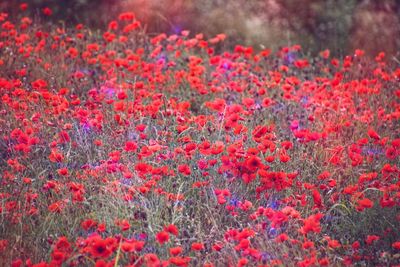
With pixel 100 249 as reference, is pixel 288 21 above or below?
above

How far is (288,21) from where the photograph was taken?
677 cm

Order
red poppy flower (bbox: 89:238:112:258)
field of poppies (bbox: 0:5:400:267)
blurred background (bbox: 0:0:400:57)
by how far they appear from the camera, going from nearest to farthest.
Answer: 1. red poppy flower (bbox: 89:238:112:258)
2. field of poppies (bbox: 0:5:400:267)
3. blurred background (bbox: 0:0:400:57)

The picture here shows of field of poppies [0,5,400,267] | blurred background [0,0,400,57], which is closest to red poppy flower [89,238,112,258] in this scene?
field of poppies [0,5,400,267]

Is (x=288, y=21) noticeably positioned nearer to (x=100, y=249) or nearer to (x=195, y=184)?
(x=195, y=184)

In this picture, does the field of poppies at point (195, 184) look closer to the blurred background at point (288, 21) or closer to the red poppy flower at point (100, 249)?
the red poppy flower at point (100, 249)

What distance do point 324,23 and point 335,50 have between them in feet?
1.34

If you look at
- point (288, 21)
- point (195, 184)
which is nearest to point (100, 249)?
point (195, 184)

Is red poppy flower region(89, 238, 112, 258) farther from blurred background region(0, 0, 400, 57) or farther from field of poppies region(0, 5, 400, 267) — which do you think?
blurred background region(0, 0, 400, 57)

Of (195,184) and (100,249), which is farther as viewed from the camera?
(195,184)

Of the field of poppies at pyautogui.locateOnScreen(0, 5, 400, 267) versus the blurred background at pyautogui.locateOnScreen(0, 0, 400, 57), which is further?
the blurred background at pyautogui.locateOnScreen(0, 0, 400, 57)

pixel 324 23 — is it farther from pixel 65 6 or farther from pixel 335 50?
pixel 65 6

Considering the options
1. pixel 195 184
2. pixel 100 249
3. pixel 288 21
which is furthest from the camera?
pixel 288 21

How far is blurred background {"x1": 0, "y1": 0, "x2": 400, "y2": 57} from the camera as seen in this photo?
6586mm

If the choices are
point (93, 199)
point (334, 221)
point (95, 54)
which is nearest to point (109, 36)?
point (95, 54)
